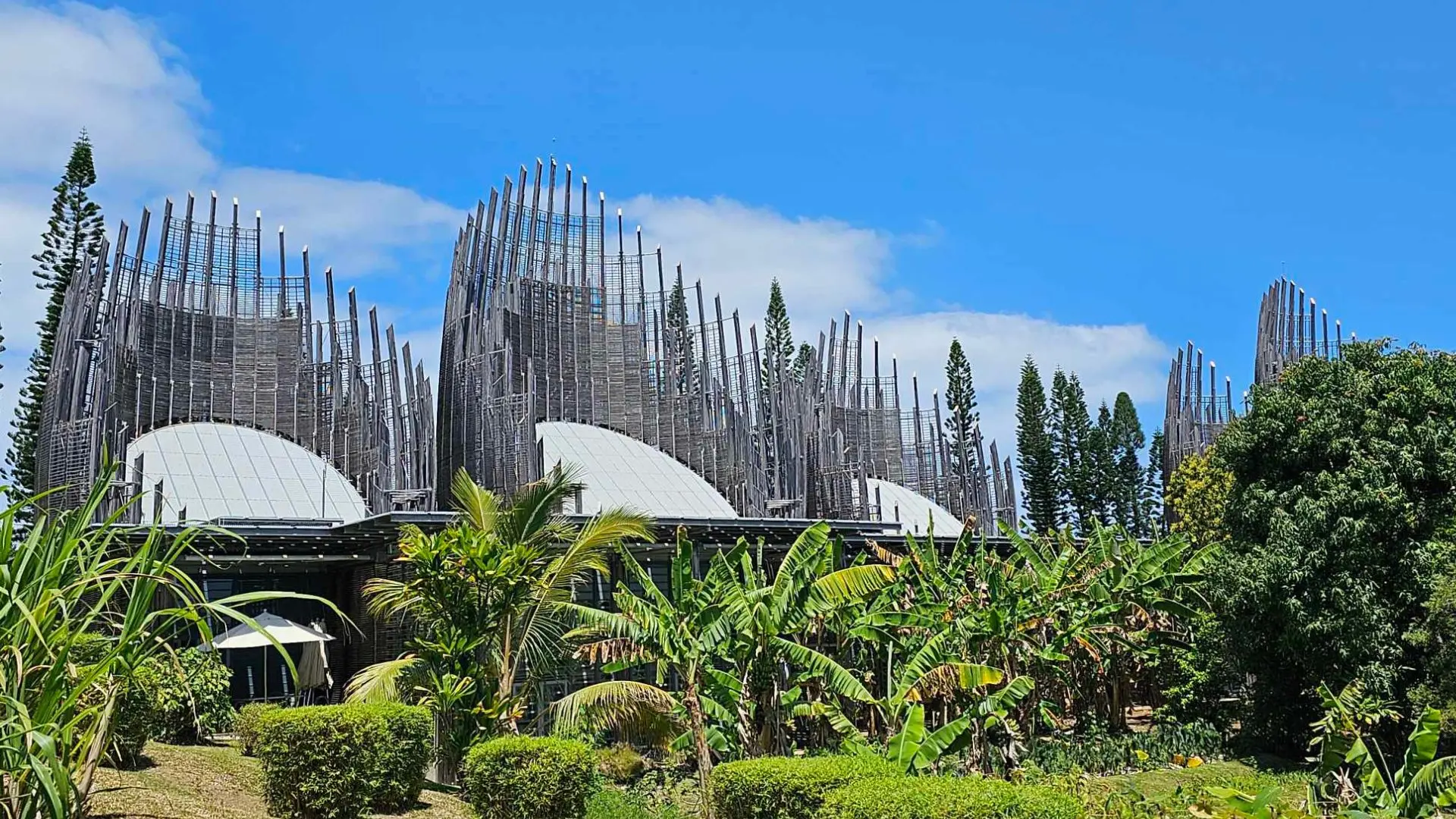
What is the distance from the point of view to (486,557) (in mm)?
11938

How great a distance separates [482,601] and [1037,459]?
1350 inches

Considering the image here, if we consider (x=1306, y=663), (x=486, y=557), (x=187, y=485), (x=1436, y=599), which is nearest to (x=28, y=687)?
(x=486, y=557)

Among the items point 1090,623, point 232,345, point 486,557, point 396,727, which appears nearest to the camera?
point 396,727

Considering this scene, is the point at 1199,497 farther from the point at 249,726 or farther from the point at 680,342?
the point at 249,726

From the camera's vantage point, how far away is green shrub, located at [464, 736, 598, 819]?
964cm

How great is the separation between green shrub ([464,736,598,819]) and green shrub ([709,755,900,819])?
75.6 inches

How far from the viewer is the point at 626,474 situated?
21.4 m

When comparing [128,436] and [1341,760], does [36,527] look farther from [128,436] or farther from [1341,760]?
[128,436]

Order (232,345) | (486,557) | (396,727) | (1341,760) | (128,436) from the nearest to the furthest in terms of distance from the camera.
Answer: (1341,760) < (396,727) < (486,557) < (128,436) < (232,345)

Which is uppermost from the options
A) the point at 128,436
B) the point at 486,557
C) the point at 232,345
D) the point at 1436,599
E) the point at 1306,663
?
the point at 232,345

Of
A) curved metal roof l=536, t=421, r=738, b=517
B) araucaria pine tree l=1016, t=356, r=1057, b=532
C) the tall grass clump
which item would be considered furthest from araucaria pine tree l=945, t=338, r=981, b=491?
the tall grass clump

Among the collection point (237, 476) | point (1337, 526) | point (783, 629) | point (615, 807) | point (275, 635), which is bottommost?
point (615, 807)

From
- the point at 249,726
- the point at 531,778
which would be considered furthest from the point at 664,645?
the point at 249,726

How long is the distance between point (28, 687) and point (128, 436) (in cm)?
1760
